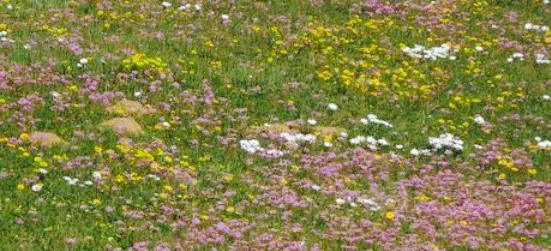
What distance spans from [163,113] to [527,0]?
1495cm

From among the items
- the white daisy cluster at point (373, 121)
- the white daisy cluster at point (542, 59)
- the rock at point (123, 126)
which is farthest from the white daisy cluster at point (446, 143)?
the white daisy cluster at point (542, 59)

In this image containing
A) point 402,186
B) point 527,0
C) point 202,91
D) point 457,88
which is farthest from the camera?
point 527,0

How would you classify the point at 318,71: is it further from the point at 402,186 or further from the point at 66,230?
the point at 66,230

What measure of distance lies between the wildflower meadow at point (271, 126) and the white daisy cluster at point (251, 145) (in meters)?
0.04

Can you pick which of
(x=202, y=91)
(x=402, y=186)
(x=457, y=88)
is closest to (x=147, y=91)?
(x=202, y=91)

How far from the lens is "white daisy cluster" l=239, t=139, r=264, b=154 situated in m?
16.0

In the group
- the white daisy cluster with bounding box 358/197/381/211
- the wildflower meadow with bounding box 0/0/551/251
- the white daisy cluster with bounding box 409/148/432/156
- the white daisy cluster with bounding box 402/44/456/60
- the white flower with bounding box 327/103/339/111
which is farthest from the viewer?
the white daisy cluster with bounding box 402/44/456/60

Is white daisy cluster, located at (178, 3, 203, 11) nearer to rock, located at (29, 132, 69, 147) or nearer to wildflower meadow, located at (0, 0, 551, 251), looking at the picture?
wildflower meadow, located at (0, 0, 551, 251)

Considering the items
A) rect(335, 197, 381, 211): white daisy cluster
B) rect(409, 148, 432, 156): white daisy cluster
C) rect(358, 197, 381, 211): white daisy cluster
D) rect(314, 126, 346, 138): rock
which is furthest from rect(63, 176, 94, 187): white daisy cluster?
rect(409, 148, 432, 156): white daisy cluster

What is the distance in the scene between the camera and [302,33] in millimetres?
23156

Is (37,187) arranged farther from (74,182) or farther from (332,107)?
(332,107)

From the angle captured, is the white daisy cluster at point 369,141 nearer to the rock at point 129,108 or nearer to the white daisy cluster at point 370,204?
the white daisy cluster at point 370,204

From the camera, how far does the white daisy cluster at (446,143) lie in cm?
1719

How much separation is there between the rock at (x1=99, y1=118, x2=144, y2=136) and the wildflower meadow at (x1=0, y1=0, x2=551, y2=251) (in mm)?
46
